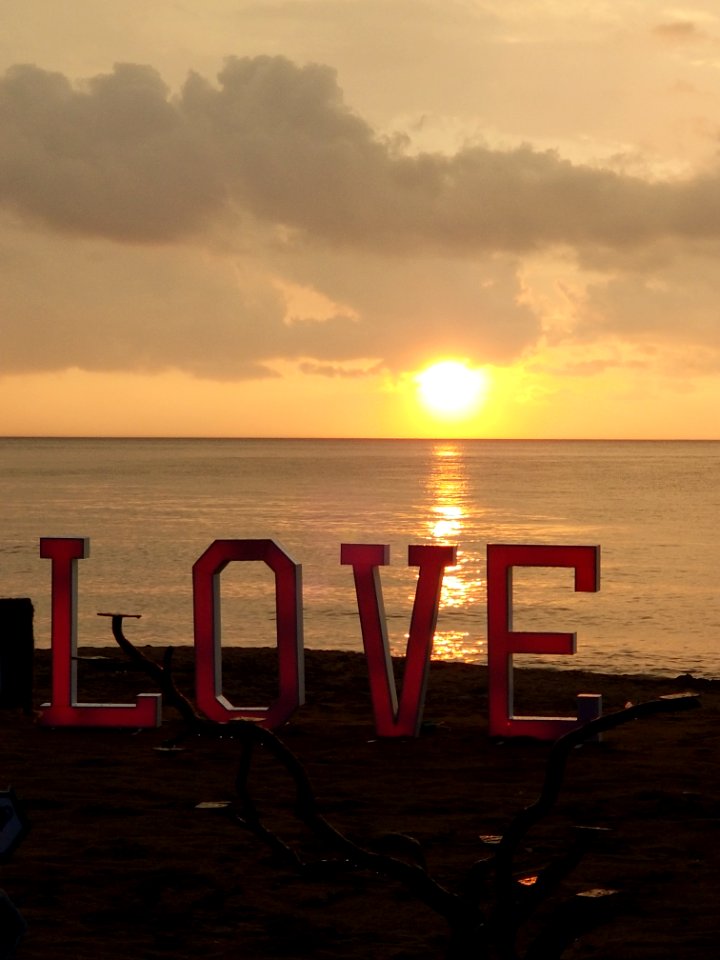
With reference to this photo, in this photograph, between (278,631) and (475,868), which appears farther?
(278,631)

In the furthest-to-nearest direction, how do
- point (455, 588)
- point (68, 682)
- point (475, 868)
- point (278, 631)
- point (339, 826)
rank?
point (455, 588) → point (68, 682) → point (278, 631) → point (339, 826) → point (475, 868)

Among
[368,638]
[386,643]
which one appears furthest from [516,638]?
[368,638]

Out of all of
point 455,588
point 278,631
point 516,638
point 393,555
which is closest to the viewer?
point 516,638

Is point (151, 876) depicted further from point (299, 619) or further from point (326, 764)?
point (299, 619)

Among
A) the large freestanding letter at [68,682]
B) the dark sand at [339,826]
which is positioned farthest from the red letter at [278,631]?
the large freestanding letter at [68,682]

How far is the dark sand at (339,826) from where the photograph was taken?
312 inches

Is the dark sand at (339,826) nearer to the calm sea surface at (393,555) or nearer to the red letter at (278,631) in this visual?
the red letter at (278,631)

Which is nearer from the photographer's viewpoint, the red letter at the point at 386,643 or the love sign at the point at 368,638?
the love sign at the point at 368,638

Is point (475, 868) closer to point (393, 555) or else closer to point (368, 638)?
point (368, 638)

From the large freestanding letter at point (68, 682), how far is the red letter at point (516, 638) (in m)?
3.63

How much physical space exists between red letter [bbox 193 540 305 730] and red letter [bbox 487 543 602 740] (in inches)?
79.6

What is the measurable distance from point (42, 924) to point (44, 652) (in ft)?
44.5

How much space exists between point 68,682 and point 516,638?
482cm

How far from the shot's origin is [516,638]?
13.9 meters
